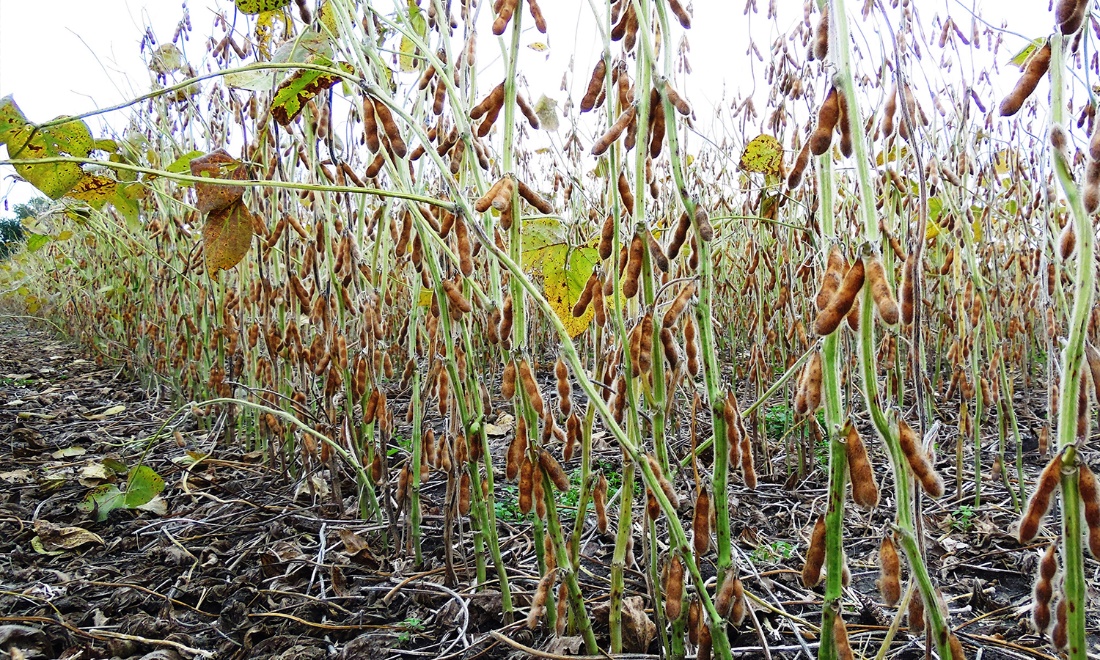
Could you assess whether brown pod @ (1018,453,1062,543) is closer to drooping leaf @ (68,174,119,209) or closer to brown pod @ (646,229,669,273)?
brown pod @ (646,229,669,273)

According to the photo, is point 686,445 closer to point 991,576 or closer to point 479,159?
point 991,576

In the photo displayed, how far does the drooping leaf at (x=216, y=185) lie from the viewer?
1104 millimetres

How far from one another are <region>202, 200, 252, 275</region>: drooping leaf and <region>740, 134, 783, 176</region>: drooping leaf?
117cm

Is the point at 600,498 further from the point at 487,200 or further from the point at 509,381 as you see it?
the point at 487,200

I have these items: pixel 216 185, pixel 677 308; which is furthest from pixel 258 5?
pixel 677 308

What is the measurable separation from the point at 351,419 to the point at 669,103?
1.18 meters

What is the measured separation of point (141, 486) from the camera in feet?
6.18

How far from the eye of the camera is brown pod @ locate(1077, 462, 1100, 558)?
0.70 metres

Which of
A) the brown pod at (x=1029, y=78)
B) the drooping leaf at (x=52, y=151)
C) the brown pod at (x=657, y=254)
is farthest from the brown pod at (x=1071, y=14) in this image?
the drooping leaf at (x=52, y=151)

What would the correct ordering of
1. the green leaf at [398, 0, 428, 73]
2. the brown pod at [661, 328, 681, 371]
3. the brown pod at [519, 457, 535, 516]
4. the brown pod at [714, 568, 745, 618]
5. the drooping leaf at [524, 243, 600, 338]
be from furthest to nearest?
the green leaf at [398, 0, 428, 73]
the drooping leaf at [524, 243, 600, 338]
the brown pod at [519, 457, 535, 516]
the brown pod at [661, 328, 681, 371]
the brown pod at [714, 568, 745, 618]

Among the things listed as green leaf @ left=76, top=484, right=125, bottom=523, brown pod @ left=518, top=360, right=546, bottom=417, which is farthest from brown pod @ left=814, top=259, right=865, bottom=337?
green leaf @ left=76, top=484, right=125, bottom=523

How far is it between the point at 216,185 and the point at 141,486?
1.14 meters

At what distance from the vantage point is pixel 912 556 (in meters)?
0.76

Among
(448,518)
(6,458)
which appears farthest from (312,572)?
(6,458)
